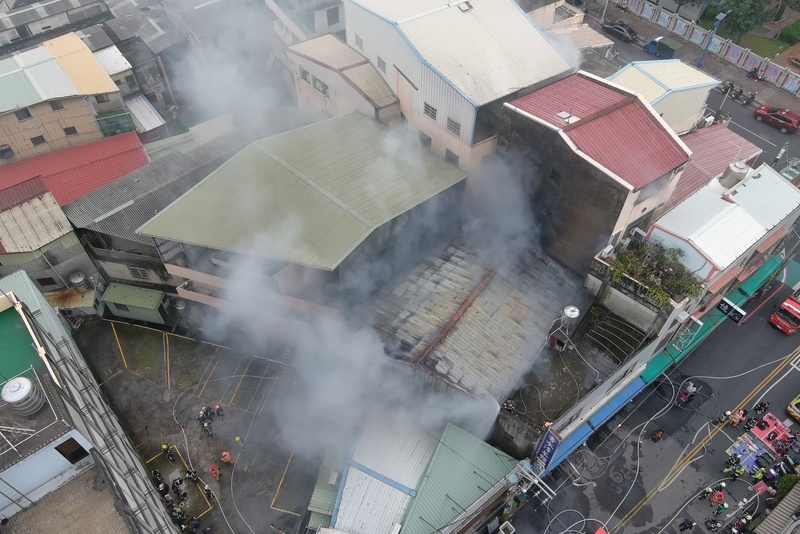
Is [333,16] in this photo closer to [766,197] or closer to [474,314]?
[474,314]

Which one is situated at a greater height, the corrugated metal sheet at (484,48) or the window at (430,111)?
the corrugated metal sheet at (484,48)

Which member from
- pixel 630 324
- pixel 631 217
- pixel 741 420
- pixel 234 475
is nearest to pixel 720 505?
pixel 741 420

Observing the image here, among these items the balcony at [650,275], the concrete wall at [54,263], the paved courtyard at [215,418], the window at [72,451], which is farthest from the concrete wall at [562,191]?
the concrete wall at [54,263]

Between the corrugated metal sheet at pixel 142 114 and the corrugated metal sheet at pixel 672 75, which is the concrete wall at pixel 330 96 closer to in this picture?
the corrugated metal sheet at pixel 142 114

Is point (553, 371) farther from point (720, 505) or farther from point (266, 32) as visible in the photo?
point (266, 32)

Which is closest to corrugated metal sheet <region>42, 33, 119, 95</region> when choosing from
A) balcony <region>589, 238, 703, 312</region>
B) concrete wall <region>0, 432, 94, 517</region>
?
concrete wall <region>0, 432, 94, 517</region>
